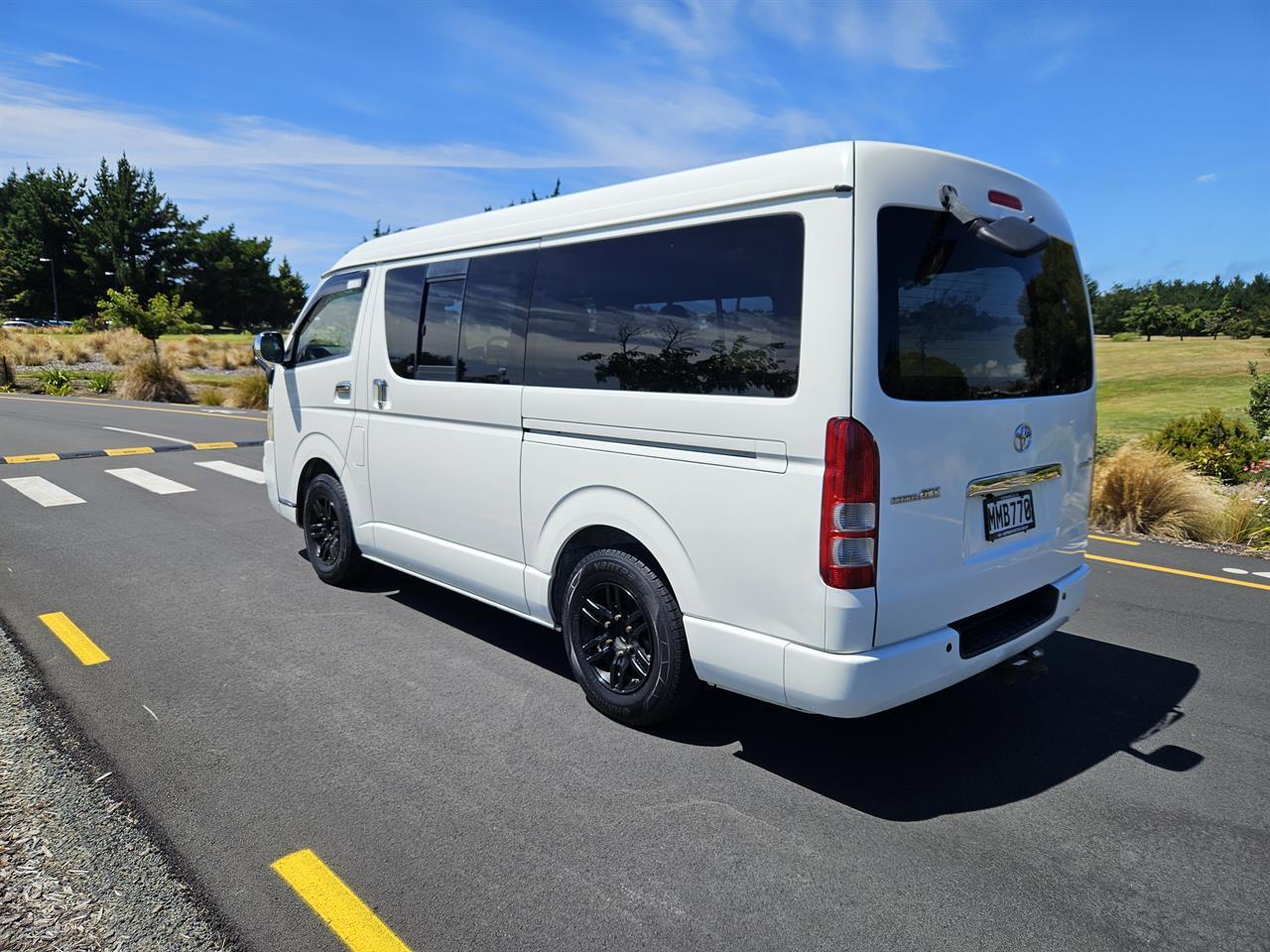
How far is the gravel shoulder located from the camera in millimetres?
2424

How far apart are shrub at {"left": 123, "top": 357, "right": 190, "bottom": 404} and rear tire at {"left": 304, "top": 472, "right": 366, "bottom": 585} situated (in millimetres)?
19486

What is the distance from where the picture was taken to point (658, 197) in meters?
3.53

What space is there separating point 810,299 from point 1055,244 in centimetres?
159

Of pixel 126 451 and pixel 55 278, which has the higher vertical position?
pixel 55 278

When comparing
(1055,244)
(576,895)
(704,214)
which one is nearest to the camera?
(576,895)

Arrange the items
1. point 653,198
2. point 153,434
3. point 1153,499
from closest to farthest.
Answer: point 653,198, point 1153,499, point 153,434

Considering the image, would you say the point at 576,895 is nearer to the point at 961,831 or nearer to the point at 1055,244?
the point at 961,831

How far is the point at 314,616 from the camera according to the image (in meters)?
5.34

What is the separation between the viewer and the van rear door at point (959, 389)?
2.94 metres

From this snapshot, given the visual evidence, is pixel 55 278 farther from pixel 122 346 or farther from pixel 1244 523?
pixel 1244 523

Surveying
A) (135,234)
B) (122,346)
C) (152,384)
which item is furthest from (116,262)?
(152,384)

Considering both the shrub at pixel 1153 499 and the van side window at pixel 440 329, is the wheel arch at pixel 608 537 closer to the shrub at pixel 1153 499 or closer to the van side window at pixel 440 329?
the van side window at pixel 440 329

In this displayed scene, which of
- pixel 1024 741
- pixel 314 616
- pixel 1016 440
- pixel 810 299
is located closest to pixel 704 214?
pixel 810 299

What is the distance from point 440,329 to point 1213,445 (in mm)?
10700
